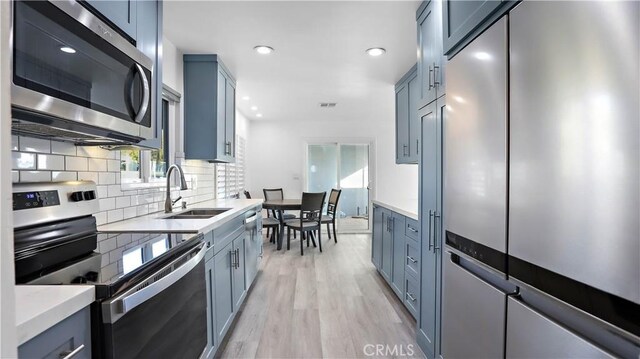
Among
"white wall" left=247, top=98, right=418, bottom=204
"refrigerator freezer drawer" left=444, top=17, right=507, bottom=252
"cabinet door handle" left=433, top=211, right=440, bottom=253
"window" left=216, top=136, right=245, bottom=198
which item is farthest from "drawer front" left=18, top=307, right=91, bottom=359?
"white wall" left=247, top=98, right=418, bottom=204

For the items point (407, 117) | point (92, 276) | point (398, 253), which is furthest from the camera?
point (407, 117)

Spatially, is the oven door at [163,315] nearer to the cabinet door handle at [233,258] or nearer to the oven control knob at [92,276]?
the oven control knob at [92,276]

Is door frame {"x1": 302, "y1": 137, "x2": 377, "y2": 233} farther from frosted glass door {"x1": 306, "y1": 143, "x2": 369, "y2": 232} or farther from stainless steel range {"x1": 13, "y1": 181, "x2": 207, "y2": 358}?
stainless steel range {"x1": 13, "y1": 181, "x2": 207, "y2": 358}

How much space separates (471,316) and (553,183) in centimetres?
60

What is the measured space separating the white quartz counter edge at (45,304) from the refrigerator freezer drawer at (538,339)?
1.12 m

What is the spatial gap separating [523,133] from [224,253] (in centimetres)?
182

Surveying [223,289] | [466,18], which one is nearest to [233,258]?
[223,289]

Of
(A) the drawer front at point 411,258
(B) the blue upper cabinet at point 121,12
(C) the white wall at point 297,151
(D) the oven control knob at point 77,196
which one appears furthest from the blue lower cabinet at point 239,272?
(C) the white wall at point 297,151

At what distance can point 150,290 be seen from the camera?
961mm

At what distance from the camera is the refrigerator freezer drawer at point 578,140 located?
1.82ft

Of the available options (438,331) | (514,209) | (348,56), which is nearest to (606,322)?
(514,209)

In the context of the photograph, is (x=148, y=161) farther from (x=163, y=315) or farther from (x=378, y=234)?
(x=378, y=234)

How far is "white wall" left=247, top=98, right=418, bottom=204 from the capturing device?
6.21m

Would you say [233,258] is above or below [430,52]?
below
